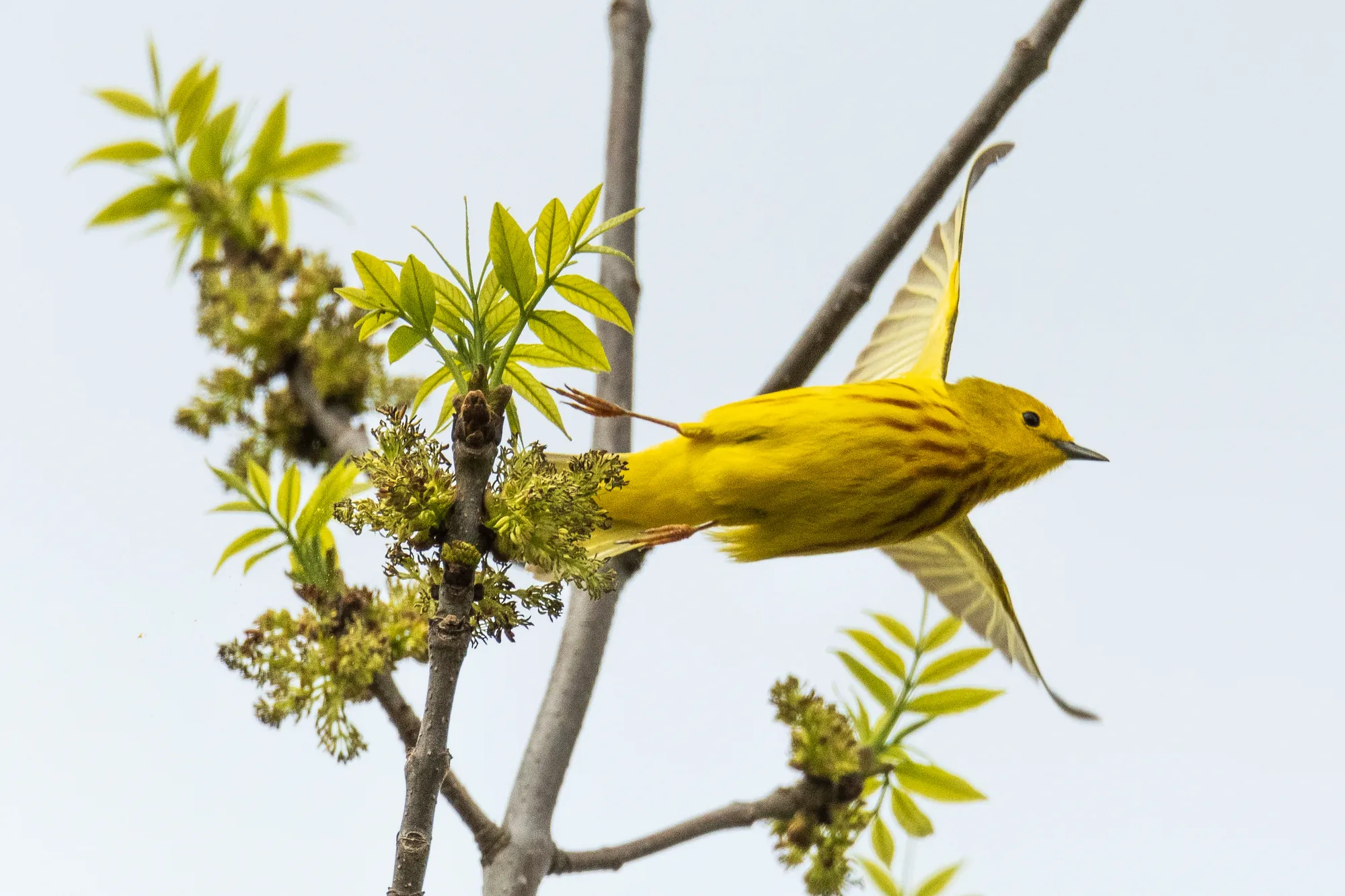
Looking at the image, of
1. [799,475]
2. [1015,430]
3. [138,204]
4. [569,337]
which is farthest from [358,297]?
[138,204]

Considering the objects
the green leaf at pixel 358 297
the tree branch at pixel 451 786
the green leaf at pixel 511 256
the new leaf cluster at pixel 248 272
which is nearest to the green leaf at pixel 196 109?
the new leaf cluster at pixel 248 272

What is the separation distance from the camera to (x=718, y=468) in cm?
226

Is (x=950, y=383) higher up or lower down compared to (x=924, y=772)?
higher up

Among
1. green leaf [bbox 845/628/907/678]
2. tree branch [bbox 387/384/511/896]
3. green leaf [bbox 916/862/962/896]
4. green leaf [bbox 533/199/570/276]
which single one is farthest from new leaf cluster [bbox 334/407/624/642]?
green leaf [bbox 916/862/962/896]

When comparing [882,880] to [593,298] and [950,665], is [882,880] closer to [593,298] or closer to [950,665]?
[950,665]

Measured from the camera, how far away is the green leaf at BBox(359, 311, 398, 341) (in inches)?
56.0

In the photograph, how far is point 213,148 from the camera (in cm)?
286

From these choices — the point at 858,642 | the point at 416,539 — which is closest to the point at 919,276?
the point at 858,642

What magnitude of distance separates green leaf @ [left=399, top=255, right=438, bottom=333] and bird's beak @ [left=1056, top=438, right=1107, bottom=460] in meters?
1.74

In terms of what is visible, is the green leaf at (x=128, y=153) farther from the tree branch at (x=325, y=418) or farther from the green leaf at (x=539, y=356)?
the green leaf at (x=539, y=356)

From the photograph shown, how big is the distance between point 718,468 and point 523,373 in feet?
2.56

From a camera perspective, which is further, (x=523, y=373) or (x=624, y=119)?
(x=624, y=119)

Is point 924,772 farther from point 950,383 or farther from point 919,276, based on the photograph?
point 919,276

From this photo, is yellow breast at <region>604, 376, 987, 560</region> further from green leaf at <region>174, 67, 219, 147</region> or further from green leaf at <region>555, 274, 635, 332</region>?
green leaf at <region>174, 67, 219, 147</region>
